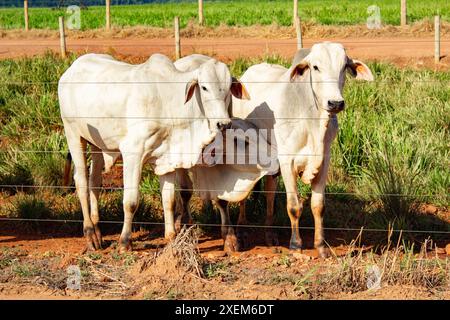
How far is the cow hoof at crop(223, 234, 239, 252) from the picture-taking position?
9158 mm

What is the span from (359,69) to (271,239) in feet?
6.62

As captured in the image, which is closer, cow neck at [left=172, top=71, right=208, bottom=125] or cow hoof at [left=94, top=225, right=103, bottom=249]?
cow neck at [left=172, top=71, right=208, bottom=125]

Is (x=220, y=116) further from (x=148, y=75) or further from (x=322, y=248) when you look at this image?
(x=322, y=248)

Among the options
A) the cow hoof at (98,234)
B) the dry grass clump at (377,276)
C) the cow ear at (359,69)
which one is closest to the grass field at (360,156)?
the cow hoof at (98,234)

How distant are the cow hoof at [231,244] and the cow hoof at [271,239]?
428 millimetres

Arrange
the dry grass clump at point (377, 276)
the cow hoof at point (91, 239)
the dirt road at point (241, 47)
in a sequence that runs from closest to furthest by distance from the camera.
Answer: the dry grass clump at point (377, 276) → the cow hoof at point (91, 239) → the dirt road at point (241, 47)

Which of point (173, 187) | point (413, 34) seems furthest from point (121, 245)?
point (413, 34)

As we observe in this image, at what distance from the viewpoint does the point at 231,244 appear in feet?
30.1

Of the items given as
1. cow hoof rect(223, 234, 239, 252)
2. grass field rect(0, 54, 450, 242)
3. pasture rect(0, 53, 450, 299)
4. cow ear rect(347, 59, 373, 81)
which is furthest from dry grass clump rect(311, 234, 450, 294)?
grass field rect(0, 54, 450, 242)

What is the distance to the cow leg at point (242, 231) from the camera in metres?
9.49

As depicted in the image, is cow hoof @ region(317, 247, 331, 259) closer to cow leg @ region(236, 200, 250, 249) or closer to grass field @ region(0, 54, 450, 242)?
cow leg @ region(236, 200, 250, 249)

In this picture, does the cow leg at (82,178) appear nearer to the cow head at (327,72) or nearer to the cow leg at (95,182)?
the cow leg at (95,182)

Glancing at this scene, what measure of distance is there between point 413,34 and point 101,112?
19442 millimetres

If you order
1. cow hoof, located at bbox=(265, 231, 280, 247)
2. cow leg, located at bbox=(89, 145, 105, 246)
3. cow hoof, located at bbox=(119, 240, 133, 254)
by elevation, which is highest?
cow leg, located at bbox=(89, 145, 105, 246)
